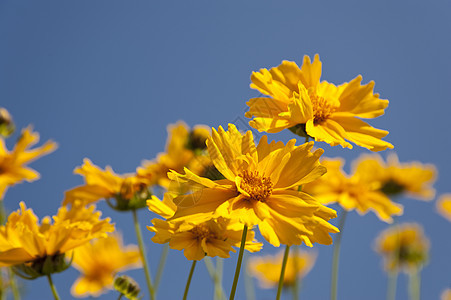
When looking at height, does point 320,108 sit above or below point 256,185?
above

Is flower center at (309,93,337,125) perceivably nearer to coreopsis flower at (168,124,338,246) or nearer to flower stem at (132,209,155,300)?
coreopsis flower at (168,124,338,246)

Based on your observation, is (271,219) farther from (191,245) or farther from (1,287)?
(1,287)

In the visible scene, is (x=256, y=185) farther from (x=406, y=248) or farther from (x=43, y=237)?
(x=406, y=248)

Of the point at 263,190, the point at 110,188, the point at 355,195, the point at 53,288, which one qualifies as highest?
the point at 355,195

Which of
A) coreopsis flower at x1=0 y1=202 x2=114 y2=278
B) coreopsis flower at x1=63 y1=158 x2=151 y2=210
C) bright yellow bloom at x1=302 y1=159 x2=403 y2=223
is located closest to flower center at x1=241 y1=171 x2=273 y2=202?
coreopsis flower at x1=0 y1=202 x2=114 y2=278

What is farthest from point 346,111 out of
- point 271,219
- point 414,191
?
point 414,191

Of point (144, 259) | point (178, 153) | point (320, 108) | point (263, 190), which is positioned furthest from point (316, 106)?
point (178, 153)
